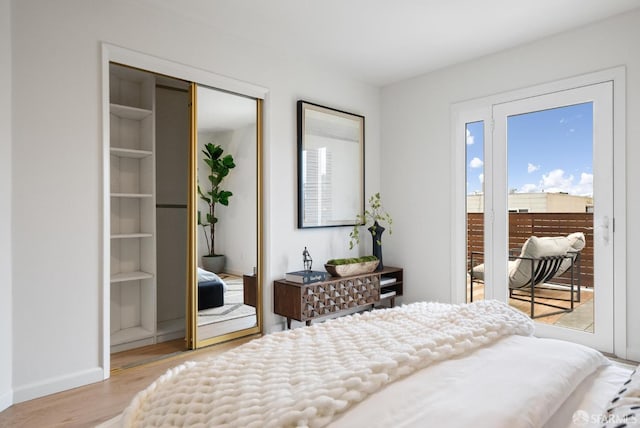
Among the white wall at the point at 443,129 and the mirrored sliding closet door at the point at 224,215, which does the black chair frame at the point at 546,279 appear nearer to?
the white wall at the point at 443,129

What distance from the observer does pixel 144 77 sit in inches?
137

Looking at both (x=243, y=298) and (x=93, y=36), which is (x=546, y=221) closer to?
(x=243, y=298)

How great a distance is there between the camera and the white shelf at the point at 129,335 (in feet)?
10.5

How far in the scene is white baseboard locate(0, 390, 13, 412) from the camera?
219 centimetres

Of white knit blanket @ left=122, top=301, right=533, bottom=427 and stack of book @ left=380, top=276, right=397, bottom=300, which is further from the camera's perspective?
stack of book @ left=380, top=276, right=397, bottom=300

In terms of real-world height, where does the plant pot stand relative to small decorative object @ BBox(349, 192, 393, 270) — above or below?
below

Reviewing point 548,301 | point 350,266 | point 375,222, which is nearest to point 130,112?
point 350,266

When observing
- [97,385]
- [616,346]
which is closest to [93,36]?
[97,385]

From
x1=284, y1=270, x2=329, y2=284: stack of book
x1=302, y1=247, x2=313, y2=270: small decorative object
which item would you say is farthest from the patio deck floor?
x1=302, y1=247, x2=313, y2=270: small decorative object

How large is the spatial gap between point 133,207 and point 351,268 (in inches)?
82.0

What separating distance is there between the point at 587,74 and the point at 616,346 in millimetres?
2159

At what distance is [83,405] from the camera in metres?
2.30

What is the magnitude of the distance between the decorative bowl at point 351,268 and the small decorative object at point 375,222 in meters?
0.20

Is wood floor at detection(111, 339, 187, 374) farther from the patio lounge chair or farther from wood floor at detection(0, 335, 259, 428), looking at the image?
the patio lounge chair
